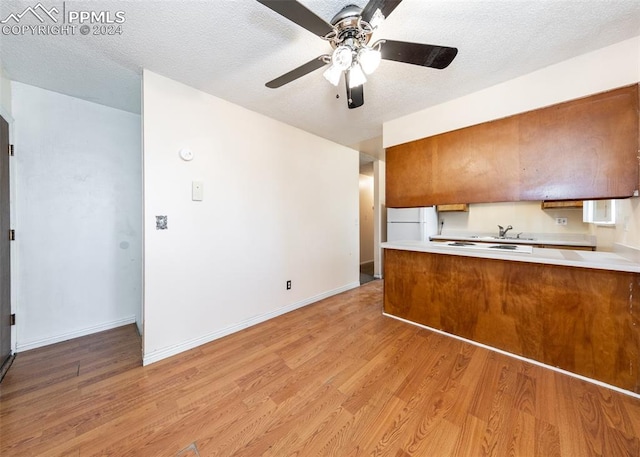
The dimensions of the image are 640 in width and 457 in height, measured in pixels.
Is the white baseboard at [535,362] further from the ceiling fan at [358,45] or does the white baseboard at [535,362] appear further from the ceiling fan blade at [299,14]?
the ceiling fan blade at [299,14]

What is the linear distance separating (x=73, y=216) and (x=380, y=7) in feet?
10.2

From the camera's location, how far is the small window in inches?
85.2

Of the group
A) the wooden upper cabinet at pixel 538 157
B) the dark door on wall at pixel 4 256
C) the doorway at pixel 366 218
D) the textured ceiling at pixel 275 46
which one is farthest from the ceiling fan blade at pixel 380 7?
the doorway at pixel 366 218

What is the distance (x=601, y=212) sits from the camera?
2.41 metres

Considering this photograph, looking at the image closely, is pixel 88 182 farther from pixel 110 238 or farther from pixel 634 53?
pixel 634 53

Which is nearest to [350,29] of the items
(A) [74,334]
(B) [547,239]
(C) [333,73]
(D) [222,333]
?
(C) [333,73]

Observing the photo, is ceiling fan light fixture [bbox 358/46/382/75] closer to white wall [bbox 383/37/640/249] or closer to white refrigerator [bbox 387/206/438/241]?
white wall [bbox 383/37/640/249]

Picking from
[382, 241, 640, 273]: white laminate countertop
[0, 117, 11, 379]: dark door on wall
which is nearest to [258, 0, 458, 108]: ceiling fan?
[382, 241, 640, 273]: white laminate countertop

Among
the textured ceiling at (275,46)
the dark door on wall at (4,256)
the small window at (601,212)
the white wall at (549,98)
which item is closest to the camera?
the textured ceiling at (275,46)

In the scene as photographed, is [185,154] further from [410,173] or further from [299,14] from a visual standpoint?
[410,173]

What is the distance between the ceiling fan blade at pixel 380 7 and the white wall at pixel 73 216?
2.78 m

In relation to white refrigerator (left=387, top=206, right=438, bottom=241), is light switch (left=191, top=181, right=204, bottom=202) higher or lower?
higher

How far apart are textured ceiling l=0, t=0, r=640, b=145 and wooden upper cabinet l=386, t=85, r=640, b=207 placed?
0.41 m

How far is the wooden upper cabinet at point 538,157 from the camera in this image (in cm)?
162
